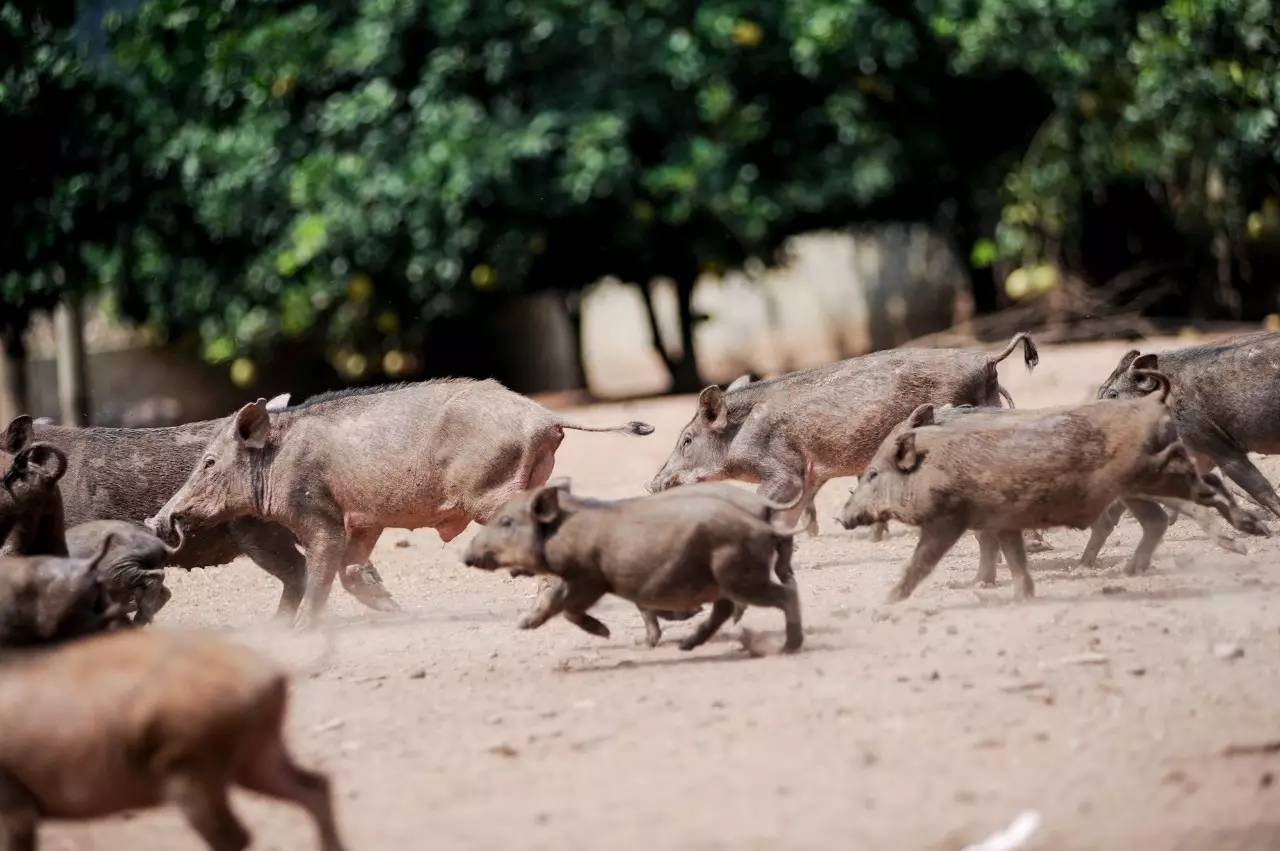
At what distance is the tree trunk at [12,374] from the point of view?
18.7m

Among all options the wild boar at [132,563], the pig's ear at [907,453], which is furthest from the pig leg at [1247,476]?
the wild boar at [132,563]

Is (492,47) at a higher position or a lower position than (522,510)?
higher

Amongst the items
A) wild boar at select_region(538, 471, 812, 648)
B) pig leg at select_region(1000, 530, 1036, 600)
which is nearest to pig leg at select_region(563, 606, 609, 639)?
wild boar at select_region(538, 471, 812, 648)

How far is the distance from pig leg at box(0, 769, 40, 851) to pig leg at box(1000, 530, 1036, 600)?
423 centimetres

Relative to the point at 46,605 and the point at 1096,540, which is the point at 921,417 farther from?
the point at 46,605

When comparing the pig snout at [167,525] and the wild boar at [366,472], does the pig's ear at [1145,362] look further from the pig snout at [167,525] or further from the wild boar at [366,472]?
the pig snout at [167,525]

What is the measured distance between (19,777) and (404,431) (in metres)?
4.31

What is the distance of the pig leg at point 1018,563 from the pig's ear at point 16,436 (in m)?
4.58

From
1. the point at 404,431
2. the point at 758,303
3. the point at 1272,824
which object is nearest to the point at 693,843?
Answer: the point at 1272,824

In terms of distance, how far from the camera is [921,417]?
849cm

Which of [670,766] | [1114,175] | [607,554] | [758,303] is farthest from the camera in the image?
[758,303]

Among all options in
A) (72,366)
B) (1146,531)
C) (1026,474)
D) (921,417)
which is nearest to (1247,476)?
(1146,531)

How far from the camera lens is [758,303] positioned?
1023 inches

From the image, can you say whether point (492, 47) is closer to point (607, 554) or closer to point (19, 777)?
point (607, 554)
